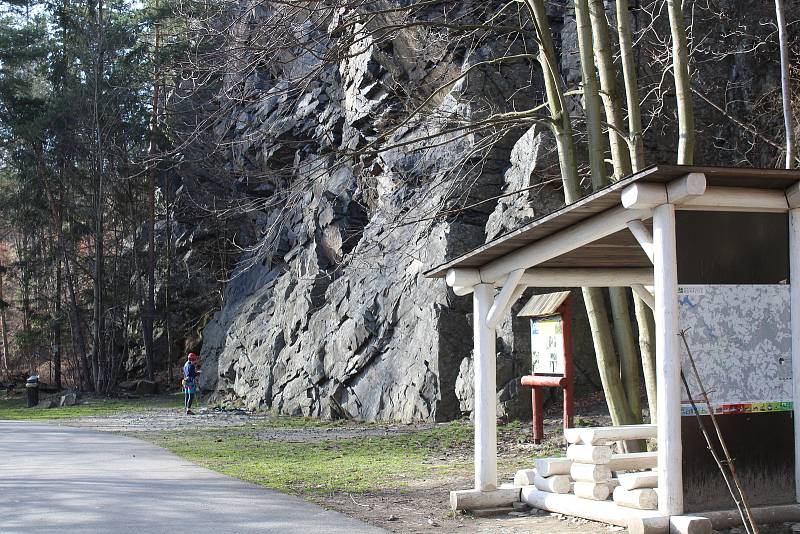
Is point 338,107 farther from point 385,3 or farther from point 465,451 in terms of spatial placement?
point 465,451

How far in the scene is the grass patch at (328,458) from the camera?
1104 centimetres


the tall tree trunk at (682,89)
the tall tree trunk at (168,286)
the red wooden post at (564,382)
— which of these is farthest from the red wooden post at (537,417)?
the tall tree trunk at (168,286)

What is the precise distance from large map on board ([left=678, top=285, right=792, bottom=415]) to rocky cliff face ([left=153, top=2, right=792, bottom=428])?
5.34 metres

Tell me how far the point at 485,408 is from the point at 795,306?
3.19 meters

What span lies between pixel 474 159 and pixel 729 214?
1461 centimetres

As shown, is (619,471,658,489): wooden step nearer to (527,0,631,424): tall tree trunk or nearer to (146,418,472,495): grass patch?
(527,0,631,424): tall tree trunk

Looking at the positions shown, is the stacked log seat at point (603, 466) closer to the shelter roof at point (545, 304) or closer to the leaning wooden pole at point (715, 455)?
the leaning wooden pole at point (715, 455)

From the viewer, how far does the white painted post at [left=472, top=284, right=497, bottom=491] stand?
28.9 ft

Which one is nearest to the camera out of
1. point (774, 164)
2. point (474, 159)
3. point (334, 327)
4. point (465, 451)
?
point (465, 451)

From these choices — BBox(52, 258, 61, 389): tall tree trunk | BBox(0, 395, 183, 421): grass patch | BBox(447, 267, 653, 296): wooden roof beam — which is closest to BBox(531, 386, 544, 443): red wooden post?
BBox(447, 267, 653, 296): wooden roof beam

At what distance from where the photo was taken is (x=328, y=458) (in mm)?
13875

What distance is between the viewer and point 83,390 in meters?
38.2

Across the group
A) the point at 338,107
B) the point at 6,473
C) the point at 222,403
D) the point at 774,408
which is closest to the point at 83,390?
the point at 222,403

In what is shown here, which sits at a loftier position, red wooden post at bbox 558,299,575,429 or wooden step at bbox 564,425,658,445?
red wooden post at bbox 558,299,575,429
